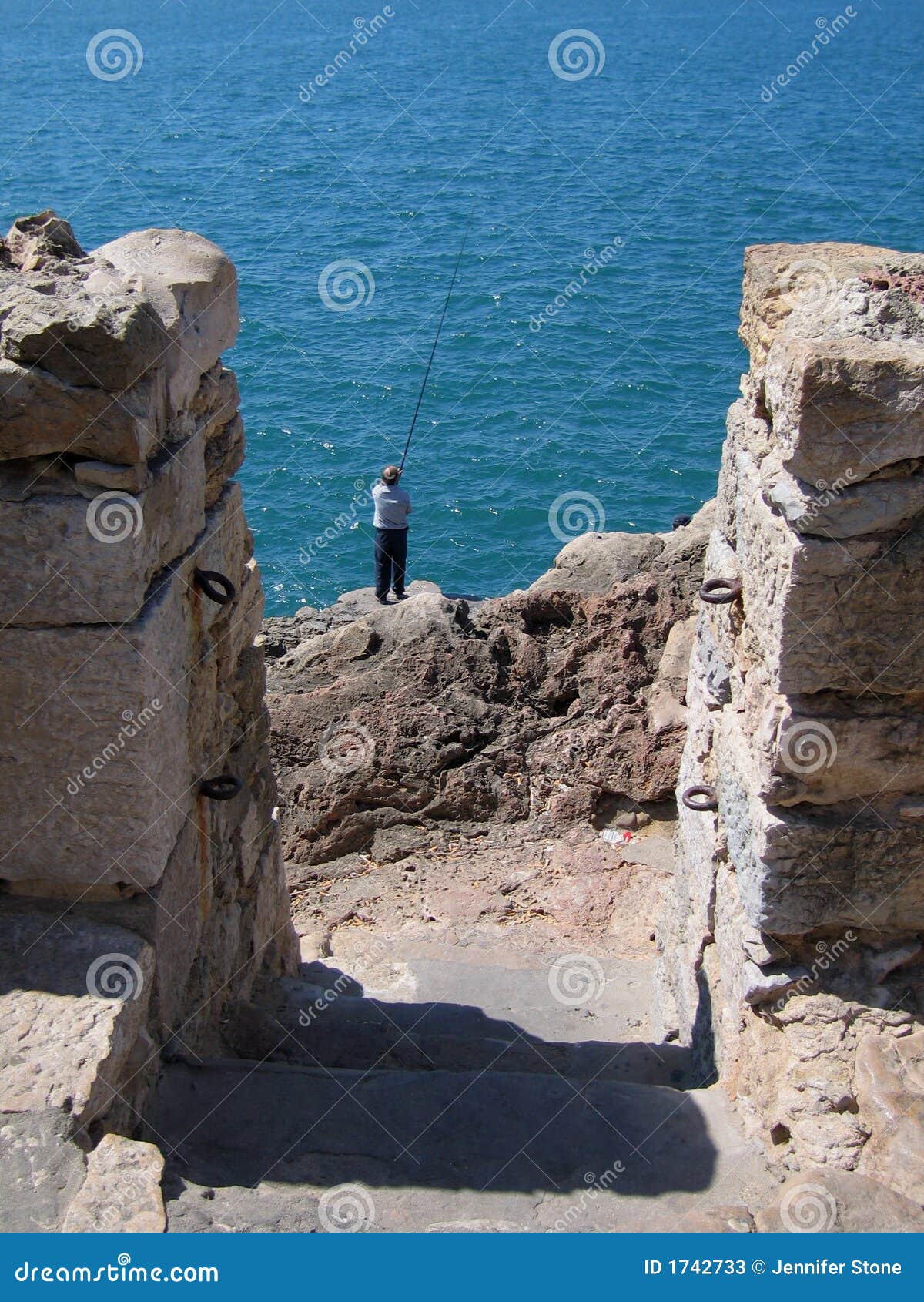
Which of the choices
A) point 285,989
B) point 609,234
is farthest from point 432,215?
point 285,989

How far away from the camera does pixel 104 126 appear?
32.3 meters

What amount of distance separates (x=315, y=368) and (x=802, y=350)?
53.5 ft

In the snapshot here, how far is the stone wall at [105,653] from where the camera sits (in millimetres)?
3396

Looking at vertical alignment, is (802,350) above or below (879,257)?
below

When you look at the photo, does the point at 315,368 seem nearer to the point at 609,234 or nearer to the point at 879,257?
the point at 609,234

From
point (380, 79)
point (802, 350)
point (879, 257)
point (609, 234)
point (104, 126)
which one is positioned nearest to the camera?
point (802, 350)

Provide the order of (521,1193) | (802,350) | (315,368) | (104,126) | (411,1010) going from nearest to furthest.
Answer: (802,350) < (521,1193) < (411,1010) < (315,368) < (104,126)

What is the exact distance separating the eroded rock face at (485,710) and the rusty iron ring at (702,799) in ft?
8.50

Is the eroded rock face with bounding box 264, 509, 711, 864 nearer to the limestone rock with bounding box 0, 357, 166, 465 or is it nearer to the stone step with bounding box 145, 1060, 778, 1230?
the stone step with bounding box 145, 1060, 778, 1230

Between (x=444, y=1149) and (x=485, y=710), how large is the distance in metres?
4.34

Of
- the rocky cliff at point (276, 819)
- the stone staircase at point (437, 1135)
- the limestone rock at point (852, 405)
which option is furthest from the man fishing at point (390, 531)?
the limestone rock at point (852, 405)

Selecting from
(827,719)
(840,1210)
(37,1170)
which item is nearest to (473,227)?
(827,719)

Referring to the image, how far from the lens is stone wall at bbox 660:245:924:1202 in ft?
11.8

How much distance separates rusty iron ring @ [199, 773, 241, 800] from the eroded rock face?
309cm
